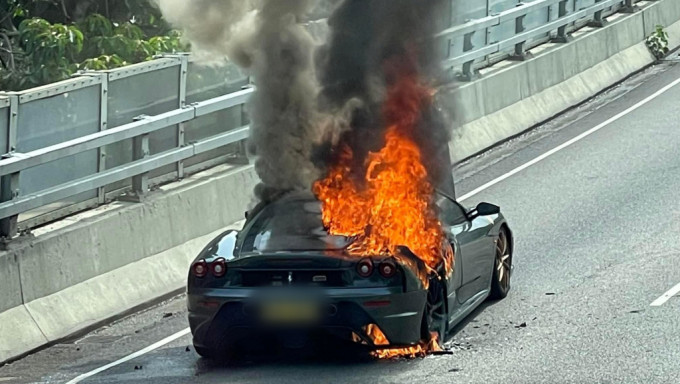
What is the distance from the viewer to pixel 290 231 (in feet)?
39.3

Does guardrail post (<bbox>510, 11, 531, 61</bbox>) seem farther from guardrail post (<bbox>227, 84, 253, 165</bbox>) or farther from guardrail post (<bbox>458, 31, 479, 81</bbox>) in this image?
guardrail post (<bbox>227, 84, 253, 165</bbox>)

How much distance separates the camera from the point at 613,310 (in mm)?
13359

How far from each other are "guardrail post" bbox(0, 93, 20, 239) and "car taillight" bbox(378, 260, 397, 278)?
3678mm

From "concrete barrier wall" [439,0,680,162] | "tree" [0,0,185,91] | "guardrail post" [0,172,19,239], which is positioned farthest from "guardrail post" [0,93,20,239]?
"concrete barrier wall" [439,0,680,162]

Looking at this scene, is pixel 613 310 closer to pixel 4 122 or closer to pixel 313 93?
pixel 313 93

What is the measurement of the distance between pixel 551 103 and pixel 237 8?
999 cm

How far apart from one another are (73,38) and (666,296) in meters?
8.30

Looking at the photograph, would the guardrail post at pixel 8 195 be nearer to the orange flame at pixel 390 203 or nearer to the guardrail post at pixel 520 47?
the orange flame at pixel 390 203

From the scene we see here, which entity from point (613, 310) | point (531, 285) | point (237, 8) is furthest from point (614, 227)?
point (237, 8)

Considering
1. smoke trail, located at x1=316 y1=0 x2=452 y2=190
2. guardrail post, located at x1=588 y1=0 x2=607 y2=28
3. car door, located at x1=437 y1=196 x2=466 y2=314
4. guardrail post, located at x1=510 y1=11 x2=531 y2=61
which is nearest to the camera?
car door, located at x1=437 y1=196 x2=466 y2=314

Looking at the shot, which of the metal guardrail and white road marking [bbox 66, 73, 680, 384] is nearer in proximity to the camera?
white road marking [bbox 66, 73, 680, 384]

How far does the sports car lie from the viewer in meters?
11.5

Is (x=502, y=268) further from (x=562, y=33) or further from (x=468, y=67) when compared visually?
(x=562, y=33)

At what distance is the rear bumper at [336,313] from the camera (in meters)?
11.5
